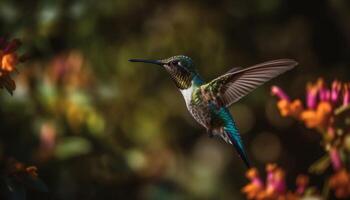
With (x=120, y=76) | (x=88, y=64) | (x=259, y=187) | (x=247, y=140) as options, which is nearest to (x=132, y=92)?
(x=120, y=76)

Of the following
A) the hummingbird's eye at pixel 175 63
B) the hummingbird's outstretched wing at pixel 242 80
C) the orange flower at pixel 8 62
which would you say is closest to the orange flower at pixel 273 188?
the hummingbird's outstretched wing at pixel 242 80

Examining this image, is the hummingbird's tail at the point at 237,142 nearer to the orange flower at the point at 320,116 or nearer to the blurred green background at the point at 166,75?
the orange flower at the point at 320,116

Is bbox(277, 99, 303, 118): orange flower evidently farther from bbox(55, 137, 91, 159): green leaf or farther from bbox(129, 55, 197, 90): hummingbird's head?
bbox(55, 137, 91, 159): green leaf

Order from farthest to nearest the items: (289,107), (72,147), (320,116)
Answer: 1. (72,147)
2. (289,107)
3. (320,116)

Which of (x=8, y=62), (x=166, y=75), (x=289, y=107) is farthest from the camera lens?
(x=166, y=75)

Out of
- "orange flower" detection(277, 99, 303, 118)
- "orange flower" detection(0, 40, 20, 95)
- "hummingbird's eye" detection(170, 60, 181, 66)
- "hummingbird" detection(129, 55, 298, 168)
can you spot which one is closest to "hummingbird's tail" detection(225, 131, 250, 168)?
"hummingbird" detection(129, 55, 298, 168)

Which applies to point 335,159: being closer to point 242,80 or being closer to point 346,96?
point 346,96

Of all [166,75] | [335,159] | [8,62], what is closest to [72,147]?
[166,75]
